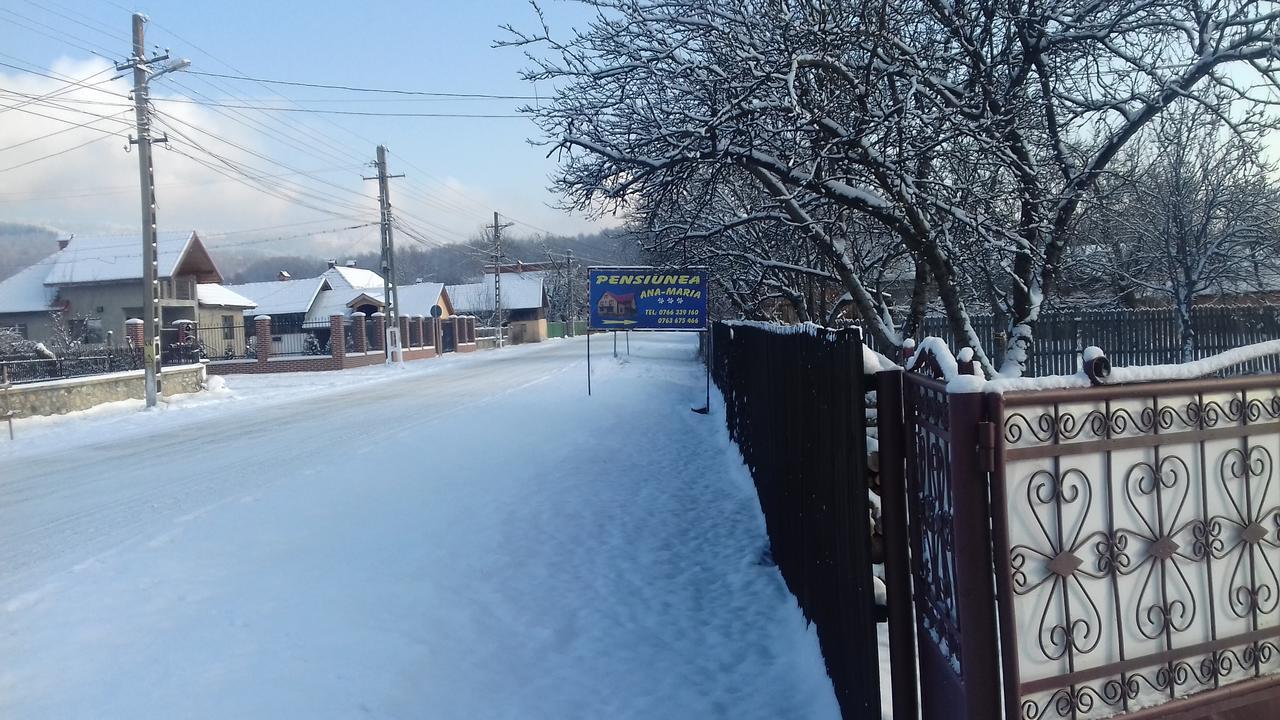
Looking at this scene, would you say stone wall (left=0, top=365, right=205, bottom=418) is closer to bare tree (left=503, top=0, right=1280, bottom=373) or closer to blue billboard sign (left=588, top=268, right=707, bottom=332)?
blue billboard sign (left=588, top=268, right=707, bottom=332)

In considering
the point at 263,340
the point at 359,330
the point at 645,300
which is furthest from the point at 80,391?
the point at 359,330

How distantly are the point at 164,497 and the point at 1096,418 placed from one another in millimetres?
9543

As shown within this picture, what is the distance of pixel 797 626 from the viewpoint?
5.04 m

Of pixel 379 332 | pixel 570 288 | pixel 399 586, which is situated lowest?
pixel 399 586

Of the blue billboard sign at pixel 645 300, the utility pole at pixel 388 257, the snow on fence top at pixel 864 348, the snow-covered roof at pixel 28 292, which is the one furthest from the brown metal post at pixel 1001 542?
the snow-covered roof at pixel 28 292

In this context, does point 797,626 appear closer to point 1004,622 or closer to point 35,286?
point 1004,622

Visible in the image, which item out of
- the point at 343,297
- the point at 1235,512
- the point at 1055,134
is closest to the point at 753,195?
the point at 1055,134

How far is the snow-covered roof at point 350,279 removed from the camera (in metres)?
55.6

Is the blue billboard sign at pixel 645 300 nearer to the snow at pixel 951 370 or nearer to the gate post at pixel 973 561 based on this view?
the snow at pixel 951 370

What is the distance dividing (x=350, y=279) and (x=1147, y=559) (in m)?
59.7

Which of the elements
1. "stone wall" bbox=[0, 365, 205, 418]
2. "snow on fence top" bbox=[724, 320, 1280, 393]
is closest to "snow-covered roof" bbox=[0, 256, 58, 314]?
"stone wall" bbox=[0, 365, 205, 418]

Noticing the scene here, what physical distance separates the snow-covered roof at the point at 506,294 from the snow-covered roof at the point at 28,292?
3483 cm

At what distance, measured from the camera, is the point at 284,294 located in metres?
54.5

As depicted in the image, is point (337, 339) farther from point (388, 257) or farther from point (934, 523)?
point (934, 523)
